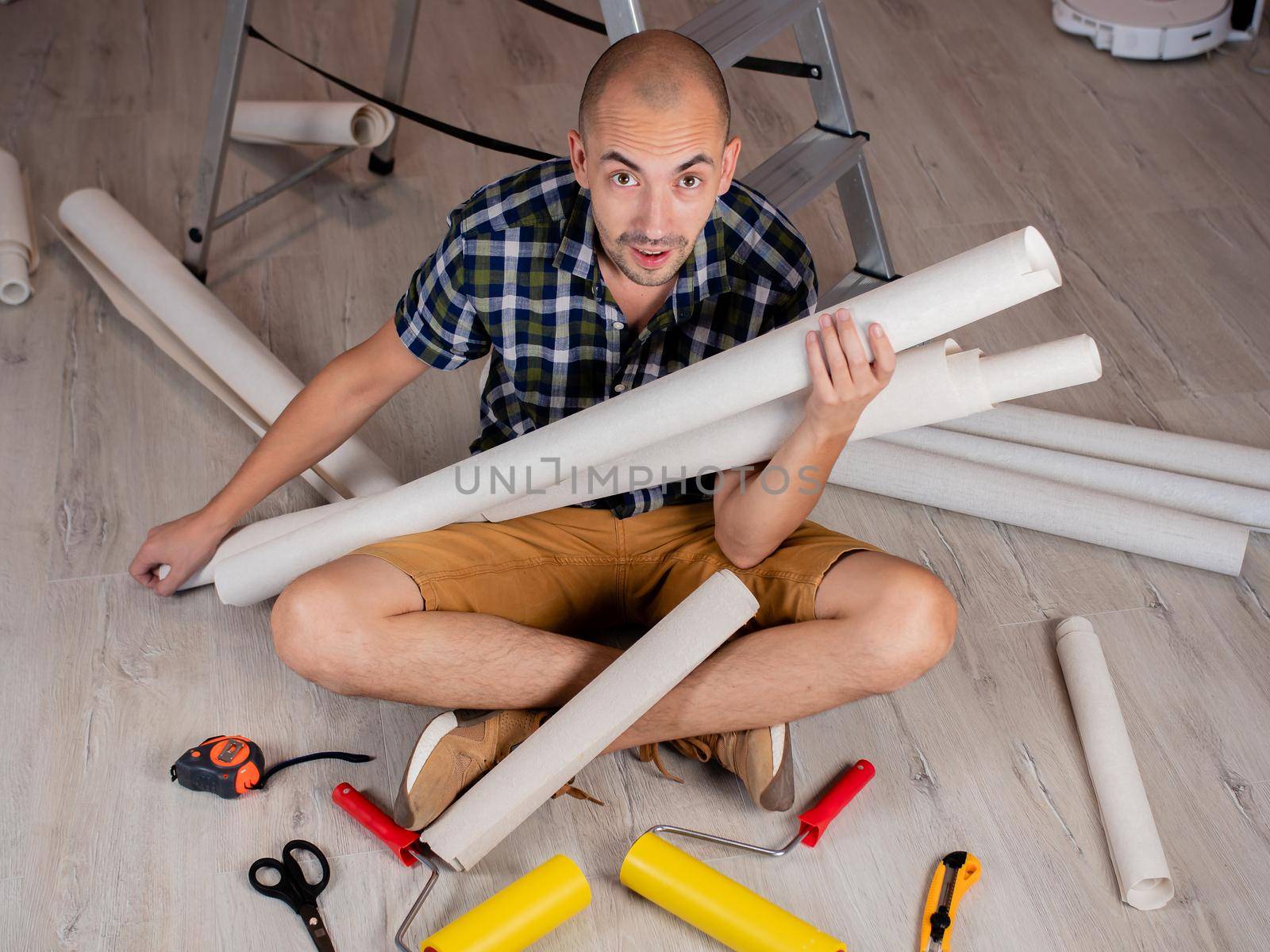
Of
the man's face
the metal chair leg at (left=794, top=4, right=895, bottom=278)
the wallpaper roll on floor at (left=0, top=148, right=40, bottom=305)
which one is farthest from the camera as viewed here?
the wallpaper roll on floor at (left=0, top=148, right=40, bottom=305)

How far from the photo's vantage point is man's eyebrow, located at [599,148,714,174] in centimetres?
147

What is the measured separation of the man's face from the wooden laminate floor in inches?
27.6

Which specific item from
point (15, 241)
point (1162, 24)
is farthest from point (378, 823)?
point (1162, 24)

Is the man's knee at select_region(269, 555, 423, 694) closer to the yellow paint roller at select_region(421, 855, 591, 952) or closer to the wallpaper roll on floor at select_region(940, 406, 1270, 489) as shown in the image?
the yellow paint roller at select_region(421, 855, 591, 952)

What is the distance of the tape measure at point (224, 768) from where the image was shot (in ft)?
5.38

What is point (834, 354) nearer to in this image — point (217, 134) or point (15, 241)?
point (217, 134)

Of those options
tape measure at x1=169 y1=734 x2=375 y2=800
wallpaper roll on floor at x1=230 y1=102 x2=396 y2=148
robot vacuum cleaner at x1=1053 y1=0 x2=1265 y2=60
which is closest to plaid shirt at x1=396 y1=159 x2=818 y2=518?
tape measure at x1=169 y1=734 x2=375 y2=800

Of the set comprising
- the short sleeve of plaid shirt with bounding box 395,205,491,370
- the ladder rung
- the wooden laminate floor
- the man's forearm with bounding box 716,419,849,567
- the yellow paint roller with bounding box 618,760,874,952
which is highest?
the short sleeve of plaid shirt with bounding box 395,205,491,370

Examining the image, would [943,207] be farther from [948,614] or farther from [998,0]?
[948,614]

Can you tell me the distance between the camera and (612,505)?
1784 mm

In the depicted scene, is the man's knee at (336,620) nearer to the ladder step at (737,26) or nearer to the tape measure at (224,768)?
the tape measure at (224,768)

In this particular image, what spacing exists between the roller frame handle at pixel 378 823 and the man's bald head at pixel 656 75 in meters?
0.89

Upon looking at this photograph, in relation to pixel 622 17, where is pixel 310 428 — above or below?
below

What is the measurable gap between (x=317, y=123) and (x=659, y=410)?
1.65m
